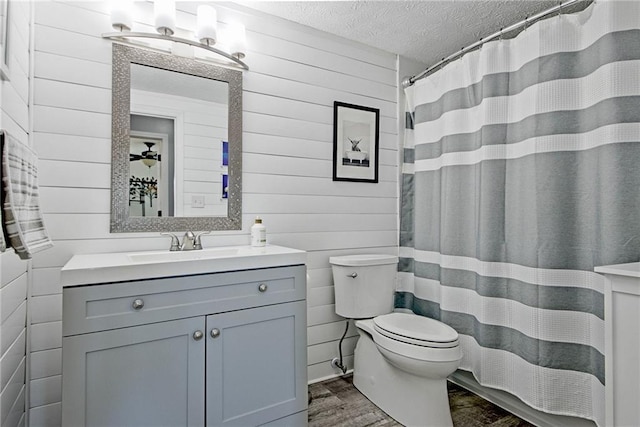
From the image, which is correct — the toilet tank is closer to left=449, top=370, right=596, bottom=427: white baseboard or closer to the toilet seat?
the toilet seat

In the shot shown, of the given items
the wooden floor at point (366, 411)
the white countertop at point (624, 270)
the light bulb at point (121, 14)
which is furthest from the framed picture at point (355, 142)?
the white countertop at point (624, 270)

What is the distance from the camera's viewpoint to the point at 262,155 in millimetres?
2102

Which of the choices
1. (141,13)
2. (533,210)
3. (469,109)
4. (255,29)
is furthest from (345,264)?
(141,13)

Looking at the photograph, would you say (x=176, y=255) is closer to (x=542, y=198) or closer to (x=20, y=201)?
(x=20, y=201)

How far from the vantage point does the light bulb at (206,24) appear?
70.2 inches

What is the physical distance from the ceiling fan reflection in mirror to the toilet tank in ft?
3.89

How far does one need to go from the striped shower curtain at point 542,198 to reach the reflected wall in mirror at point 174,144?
4.47ft

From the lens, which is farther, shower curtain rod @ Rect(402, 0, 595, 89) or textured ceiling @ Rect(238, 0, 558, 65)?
textured ceiling @ Rect(238, 0, 558, 65)

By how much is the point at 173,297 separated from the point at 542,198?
1.73 m

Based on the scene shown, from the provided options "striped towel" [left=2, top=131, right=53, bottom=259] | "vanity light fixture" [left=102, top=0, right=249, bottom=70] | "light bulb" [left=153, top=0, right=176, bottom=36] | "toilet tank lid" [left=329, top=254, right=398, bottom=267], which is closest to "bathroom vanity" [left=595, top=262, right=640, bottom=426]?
"toilet tank lid" [left=329, top=254, right=398, bottom=267]

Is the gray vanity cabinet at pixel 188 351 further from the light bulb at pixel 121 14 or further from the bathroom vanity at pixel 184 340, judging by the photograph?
the light bulb at pixel 121 14

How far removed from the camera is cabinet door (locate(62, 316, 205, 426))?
3.97 ft

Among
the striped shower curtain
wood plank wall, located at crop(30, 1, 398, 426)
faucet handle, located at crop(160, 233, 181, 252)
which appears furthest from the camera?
faucet handle, located at crop(160, 233, 181, 252)

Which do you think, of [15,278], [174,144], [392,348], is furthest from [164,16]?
[392,348]
